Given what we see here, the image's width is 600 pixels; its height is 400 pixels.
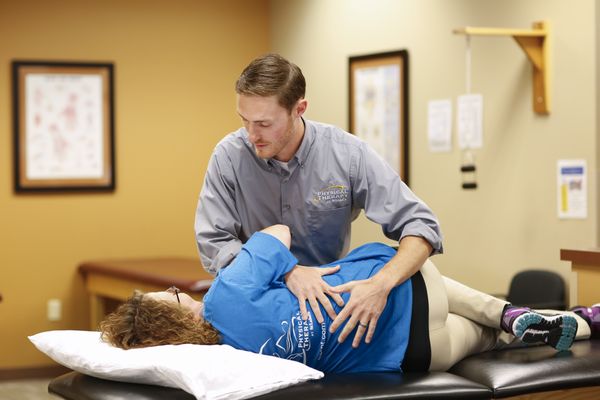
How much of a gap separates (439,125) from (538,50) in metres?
0.70

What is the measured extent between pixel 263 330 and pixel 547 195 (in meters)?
2.07

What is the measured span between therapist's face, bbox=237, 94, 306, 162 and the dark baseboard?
3.12 metres

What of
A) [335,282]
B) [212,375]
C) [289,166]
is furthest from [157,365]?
[289,166]

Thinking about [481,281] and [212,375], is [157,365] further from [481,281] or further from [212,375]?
[481,281]

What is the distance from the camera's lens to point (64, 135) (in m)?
5.14

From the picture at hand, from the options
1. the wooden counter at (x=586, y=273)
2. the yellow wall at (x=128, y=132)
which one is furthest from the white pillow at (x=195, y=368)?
the yellow wall at (x=128, y=132)

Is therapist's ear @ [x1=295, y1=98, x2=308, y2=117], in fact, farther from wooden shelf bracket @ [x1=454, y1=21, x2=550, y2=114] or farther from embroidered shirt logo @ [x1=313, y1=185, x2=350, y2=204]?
wooden shelf bracket @ [x1=454, y1=21, x2=550, y2=114]

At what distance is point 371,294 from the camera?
7.16 ft

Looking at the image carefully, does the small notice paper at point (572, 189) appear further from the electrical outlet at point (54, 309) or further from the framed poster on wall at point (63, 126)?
the electrical outlet at point (54, 309)

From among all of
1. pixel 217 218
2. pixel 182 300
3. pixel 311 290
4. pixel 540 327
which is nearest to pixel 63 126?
pixel 217 218

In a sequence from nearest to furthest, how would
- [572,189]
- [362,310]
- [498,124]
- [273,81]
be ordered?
[362,310]
[273,81]
[572,189]
[498,124]

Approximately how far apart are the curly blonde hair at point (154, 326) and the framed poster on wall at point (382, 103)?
2498 millimetres

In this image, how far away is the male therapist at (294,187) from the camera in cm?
230

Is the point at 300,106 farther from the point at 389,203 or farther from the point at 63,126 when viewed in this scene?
the point at 63,126
